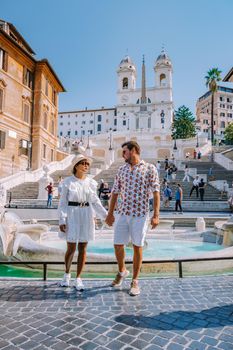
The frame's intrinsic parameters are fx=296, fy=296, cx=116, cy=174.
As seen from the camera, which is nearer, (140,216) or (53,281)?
(140,216)

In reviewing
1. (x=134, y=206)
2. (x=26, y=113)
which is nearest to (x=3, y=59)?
(x=26, y=113)

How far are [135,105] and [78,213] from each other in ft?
311

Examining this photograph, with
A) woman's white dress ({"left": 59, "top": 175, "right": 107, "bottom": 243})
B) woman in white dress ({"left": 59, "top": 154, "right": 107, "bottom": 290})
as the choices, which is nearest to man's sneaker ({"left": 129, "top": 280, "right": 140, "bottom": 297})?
woman in white dress ({"left": 59, "top": 154, "right": 107, "bottom": 290})

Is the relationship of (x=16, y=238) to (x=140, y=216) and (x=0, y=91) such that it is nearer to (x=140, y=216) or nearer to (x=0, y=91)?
(x=140, y=216)

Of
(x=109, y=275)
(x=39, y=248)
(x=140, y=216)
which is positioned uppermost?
(x=140, y=216)

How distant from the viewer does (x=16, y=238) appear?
6980 mm

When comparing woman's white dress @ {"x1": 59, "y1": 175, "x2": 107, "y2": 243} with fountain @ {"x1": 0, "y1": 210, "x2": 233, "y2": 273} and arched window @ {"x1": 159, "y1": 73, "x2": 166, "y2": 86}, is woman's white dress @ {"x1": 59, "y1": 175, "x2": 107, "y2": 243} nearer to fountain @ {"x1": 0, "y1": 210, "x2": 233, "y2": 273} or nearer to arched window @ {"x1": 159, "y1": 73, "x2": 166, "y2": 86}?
fountain @ {"x1": 0, "y1": 210, "x2": 233, "y2": 273}

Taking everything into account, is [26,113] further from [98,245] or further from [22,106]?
[98,245]

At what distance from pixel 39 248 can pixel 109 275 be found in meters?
1.73

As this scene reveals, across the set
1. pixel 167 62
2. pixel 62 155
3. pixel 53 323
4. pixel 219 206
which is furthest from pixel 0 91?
pixel 167 62

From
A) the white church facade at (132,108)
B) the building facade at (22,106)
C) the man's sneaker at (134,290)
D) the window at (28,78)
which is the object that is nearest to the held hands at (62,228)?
the man's sneaker at (134,290)

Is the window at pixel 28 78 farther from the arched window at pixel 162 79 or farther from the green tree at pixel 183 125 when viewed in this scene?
the arched window at pixel 162 79

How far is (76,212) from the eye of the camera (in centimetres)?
412

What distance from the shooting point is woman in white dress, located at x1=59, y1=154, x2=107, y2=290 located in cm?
407
